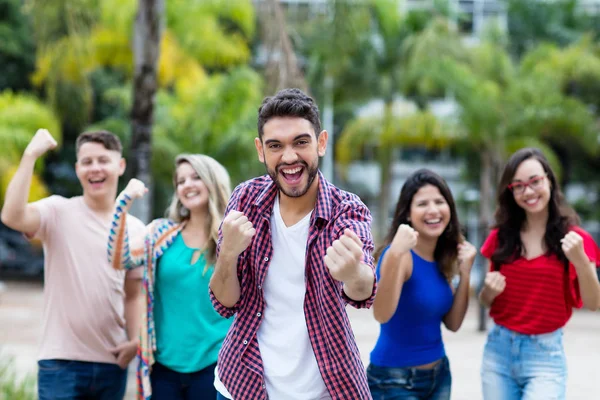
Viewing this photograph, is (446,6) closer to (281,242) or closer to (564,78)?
(564,78)

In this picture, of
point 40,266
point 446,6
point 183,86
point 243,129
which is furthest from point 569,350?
point 40,266

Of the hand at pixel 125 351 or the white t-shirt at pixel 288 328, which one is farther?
the hand at pixel 125 351

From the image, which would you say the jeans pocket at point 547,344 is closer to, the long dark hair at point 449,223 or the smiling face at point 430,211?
the long dark hair at point 449,223

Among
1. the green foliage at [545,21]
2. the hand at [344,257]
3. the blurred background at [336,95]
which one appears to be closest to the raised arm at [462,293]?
the hand at [344,257]

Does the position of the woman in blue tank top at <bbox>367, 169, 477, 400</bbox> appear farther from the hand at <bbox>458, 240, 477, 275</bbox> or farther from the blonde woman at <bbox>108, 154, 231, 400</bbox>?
the blonde woman at <bbox>108, 154, 231, 400</bbox>

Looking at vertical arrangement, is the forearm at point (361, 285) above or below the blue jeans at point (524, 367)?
above

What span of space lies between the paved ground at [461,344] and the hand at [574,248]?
448 cm

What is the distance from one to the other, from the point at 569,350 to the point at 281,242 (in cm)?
1042

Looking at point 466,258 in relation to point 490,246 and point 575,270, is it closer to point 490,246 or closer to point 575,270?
point 490,246

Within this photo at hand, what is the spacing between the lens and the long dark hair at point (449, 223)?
4.14 m

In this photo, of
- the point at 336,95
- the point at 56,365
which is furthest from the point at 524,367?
the point at 336,95

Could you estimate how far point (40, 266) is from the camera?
931 inches

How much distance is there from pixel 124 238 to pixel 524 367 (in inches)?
83.9

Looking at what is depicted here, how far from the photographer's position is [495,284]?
4.02 m
